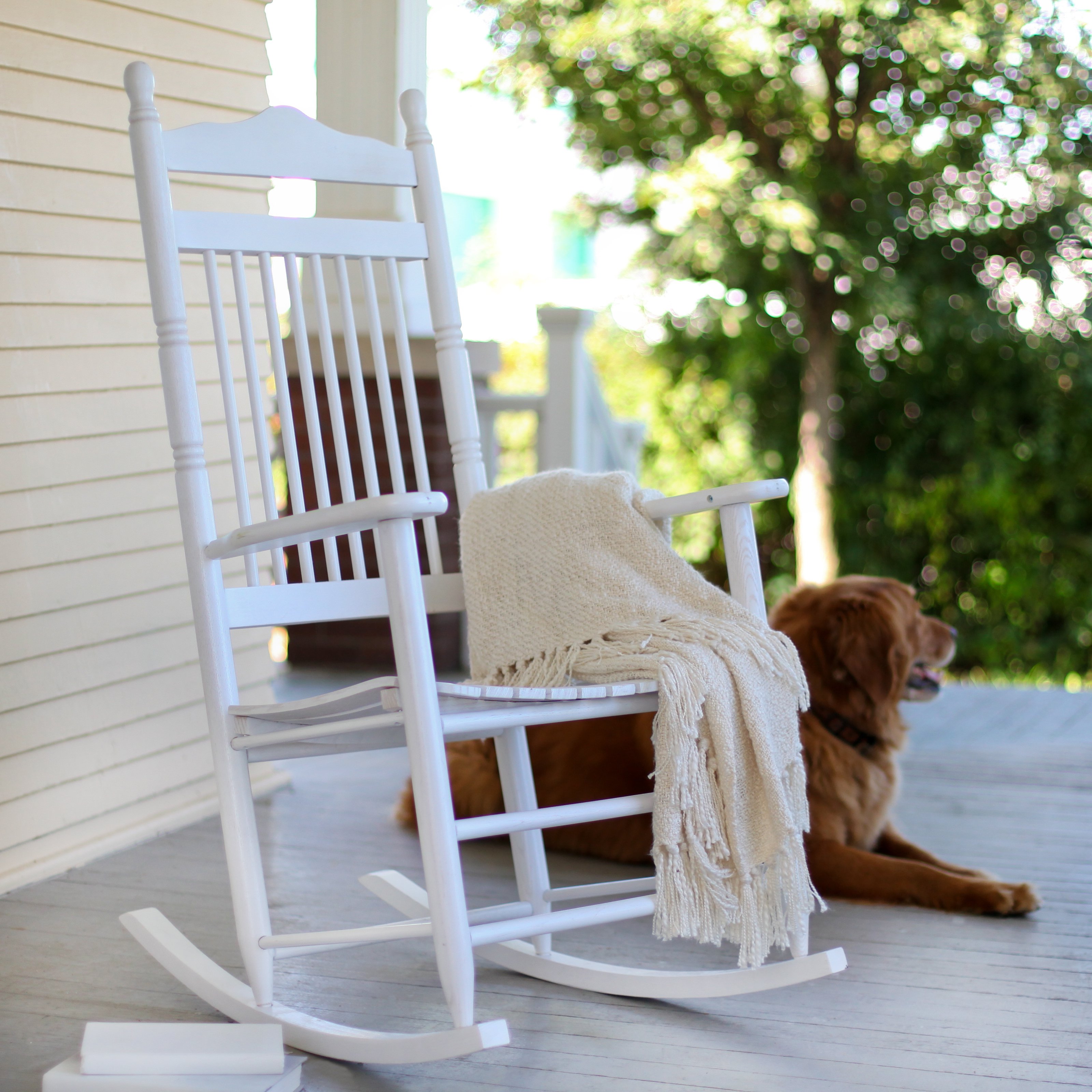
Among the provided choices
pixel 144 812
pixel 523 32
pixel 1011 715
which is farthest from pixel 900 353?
pixel 144 812

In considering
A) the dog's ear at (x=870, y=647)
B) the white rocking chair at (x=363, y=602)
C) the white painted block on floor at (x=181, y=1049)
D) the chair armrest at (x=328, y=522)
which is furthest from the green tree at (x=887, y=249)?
the white painted block on floor at (x=181, y=1049)

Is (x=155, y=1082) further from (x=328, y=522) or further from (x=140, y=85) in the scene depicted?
(x=140, y=85)

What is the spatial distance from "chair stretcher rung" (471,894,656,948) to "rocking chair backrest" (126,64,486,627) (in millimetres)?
437

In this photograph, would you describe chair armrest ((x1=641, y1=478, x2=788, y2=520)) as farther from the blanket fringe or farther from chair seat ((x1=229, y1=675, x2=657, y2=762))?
chair seat ((x1=229, y1=675, x2=657, y2=762))

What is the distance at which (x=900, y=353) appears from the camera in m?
6.76

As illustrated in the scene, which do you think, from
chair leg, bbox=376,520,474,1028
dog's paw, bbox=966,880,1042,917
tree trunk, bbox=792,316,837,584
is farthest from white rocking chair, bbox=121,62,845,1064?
tree trunk, bbox=792,316,837,584

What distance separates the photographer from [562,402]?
378 cm

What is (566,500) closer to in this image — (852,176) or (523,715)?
(523,715)

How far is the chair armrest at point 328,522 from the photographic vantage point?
3.61 feet

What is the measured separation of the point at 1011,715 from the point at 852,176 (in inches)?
150

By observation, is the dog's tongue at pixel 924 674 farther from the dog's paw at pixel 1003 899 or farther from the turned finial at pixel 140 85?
the turned finial at pixel 140 85

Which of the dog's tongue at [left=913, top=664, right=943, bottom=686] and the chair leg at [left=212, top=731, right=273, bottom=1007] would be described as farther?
the dog's tongue at [left=913, top=664, right=943, bottom=686]

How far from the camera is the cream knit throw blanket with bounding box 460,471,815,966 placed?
1300 millimetres

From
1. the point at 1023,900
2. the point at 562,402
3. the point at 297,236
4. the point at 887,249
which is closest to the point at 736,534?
the point at 297,236
